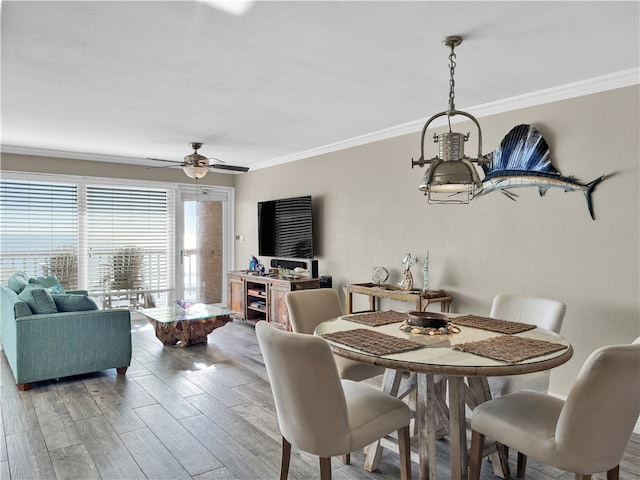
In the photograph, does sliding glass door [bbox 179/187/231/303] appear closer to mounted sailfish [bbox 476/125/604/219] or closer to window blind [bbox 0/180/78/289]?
window blind [bbox 0/180/78/289]

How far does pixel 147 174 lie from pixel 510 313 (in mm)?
5480

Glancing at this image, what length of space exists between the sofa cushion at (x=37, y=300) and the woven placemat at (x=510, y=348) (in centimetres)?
341

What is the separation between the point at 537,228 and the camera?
3.51m

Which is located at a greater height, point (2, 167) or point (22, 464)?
point (2, 167)

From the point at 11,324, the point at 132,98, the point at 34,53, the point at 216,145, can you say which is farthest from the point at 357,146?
the point at 11,324

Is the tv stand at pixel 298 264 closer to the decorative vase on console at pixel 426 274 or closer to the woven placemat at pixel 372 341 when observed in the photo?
the decorative vase on console at pixel 426 274

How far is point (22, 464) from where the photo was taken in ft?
8.20

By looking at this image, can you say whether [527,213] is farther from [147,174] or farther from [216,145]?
[147,174]

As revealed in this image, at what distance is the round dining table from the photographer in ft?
6.23

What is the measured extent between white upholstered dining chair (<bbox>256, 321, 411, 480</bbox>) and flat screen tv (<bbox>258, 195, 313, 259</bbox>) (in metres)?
3.61

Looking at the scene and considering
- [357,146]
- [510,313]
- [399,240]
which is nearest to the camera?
[510,313]

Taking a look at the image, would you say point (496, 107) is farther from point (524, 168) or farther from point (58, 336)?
point (58, 336)

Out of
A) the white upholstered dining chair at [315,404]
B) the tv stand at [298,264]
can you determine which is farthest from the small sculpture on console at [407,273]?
the white upholstered dining chair at [315,404]

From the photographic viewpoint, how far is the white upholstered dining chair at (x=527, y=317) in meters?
2.71
